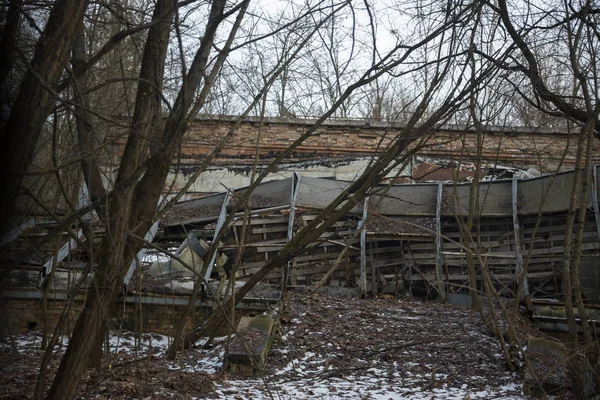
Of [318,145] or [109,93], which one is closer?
[109,93]

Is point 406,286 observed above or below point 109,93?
below

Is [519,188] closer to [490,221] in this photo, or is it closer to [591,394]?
[490,221]

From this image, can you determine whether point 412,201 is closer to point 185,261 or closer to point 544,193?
point 544,193

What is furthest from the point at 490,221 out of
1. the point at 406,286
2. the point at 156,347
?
the point at 156,347

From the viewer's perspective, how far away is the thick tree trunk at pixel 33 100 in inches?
130

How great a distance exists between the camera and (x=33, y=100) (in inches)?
136

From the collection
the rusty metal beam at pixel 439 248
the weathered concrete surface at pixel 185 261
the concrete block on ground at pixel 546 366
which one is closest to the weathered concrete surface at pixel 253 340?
the weathered concrete surface at pixel 185 261

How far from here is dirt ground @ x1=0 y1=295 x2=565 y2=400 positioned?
246 inches

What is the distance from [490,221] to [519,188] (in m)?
0.95

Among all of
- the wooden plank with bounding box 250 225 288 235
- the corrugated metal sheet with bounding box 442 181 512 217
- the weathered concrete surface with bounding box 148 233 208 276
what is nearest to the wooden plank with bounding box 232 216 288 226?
the wooden plank with bounding box 250 225 288 235

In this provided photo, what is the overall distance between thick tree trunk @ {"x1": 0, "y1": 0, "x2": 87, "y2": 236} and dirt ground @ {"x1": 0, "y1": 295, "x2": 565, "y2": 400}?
5.31 ft

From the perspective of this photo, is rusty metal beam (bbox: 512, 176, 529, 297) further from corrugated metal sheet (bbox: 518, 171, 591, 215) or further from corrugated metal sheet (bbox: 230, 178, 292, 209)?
corrugated metal sheet (bbox: 230, 178, 292, 209)

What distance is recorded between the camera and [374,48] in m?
5.68

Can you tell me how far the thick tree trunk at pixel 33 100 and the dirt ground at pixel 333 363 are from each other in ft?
5.31
